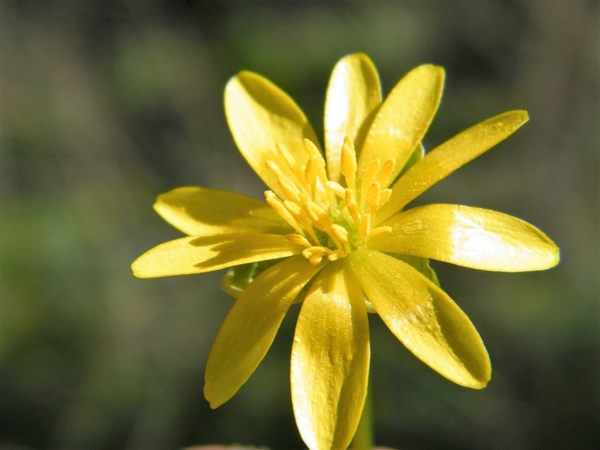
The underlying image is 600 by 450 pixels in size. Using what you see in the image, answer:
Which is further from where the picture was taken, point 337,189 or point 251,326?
point 337,189

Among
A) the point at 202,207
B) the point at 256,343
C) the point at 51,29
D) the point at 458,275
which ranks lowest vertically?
the point at 458,275

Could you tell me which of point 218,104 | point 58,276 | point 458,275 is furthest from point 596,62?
point 58,276

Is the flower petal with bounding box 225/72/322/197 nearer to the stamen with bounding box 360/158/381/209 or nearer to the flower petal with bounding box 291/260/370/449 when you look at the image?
the stamen with bounding box 360/158/381/209

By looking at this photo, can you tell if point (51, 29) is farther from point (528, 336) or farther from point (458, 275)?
point (528, 336)

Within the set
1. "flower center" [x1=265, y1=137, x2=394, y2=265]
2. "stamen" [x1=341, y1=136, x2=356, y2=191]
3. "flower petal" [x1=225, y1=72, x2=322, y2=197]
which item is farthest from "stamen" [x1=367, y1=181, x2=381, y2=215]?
"flower petal" [x1=225, y1=72, x2=322, y2=197]

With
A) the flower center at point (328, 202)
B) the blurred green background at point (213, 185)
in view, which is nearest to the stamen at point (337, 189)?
the flower center at point (328, 202)

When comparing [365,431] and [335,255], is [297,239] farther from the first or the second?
[365,431]

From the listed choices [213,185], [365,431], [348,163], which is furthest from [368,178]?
[213,185]
